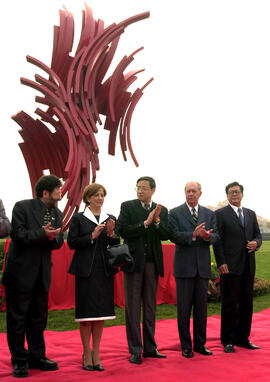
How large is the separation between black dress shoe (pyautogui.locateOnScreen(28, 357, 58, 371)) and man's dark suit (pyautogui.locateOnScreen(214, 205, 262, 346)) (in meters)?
1.61

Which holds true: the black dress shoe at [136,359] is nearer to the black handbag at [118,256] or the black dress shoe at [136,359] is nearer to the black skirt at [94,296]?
the black skirt at [94,296]

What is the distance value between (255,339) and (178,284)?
122 cm

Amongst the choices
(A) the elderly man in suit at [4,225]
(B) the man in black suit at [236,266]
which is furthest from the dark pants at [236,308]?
(A) the elderly man in suit at [4,225]

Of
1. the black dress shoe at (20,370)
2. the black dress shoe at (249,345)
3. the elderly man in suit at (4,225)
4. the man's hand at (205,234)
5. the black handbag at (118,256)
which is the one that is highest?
the elderly man in suit at (4,225)

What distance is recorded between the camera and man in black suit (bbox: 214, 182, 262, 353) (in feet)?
12.7

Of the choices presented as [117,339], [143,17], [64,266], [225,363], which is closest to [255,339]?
[225,363]

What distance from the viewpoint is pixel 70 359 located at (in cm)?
346

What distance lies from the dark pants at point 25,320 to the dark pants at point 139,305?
70cm

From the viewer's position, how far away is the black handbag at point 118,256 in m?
3.09

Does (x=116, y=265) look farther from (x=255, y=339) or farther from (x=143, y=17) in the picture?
(x=143, y=17)

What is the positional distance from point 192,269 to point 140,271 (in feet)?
1.62

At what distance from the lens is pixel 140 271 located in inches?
135

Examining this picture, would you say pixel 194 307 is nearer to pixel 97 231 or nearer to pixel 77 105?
pixel 97 231

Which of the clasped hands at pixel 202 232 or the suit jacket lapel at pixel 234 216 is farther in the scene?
the suit jacket lapel at pixel 234 216
